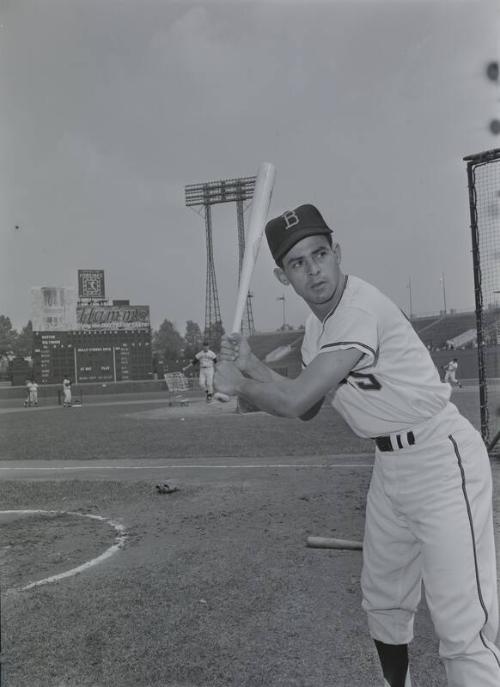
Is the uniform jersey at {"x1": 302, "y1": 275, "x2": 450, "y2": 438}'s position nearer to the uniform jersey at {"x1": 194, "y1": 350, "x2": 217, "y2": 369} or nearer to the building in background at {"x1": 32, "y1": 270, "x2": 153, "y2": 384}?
the uniform jersey at {"x1": 194, "y1": 350, "x2": 217, "y2": 369}

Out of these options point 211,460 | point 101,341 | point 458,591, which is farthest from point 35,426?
point 101,341

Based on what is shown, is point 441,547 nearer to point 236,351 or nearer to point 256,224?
point 236,351

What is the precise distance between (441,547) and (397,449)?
1.01 ft

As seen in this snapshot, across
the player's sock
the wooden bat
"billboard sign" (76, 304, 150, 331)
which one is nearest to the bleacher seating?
the wooden bat

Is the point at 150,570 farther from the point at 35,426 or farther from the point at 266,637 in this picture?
the point at 35,426

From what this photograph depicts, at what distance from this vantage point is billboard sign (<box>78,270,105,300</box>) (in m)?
38.4

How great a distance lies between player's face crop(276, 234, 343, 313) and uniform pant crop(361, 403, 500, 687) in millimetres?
513

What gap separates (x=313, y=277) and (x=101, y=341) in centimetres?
2958

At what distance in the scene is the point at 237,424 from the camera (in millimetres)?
11453

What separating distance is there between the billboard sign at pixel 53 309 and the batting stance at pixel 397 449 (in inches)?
1183

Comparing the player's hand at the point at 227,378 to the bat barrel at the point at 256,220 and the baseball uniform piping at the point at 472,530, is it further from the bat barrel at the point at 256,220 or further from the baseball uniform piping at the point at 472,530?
the baseball uniform piping at the point at 472,530

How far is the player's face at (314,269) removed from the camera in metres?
1.85

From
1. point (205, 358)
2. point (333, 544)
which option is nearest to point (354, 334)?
point (333, 544)

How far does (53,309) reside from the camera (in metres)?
33.8
